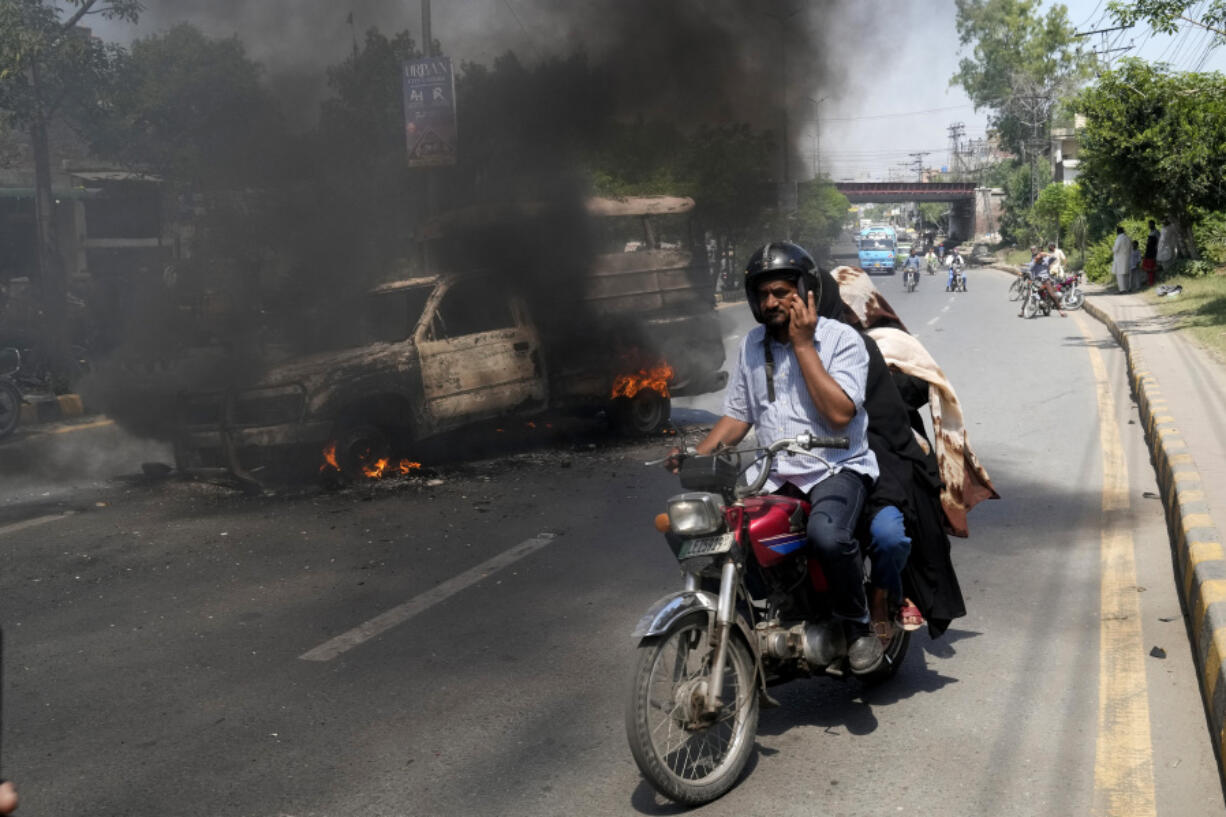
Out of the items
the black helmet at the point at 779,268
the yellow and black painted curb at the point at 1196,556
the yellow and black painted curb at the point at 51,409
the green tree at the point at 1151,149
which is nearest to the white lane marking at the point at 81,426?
the yellow and black painted curb at the point at 51,409

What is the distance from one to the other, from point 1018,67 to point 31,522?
75677 mm

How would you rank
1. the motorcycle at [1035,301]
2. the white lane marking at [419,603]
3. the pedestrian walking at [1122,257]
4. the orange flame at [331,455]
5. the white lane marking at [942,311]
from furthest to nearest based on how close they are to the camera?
the pedestrian walking at [1122,257] → the motorcycle at [1035,301] → the white lane marking at [942,311] → the orange flame at [331,455] → the white lane marking at [419,603]

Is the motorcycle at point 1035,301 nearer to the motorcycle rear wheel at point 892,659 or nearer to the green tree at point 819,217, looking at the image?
the green tree at point 819,217

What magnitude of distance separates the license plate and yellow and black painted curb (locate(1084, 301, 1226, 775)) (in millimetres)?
1697

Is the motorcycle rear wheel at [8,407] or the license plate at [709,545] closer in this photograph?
the license plate at [709,545]

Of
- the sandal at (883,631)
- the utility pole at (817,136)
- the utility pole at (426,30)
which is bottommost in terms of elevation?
the sandal at (883,631)

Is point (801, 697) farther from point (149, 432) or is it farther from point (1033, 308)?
point (1033, 308)

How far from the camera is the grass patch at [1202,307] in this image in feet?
55.9

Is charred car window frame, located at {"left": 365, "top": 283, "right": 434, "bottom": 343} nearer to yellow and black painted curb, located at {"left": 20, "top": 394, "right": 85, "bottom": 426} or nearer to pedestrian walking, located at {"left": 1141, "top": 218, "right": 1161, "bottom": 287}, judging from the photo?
yellow and black painted curb, located at {"left": 20, "top": 394, "right": 85, "bottom": 426}

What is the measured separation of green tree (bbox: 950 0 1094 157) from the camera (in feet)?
233

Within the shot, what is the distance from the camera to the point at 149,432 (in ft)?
33.8

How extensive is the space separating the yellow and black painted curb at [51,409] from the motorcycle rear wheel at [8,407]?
167cm

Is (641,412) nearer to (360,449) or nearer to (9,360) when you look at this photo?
(360,449)

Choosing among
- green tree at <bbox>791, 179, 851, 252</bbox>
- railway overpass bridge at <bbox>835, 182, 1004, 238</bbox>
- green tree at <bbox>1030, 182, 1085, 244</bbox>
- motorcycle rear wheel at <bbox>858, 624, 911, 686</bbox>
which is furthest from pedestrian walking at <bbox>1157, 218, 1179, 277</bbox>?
railway overpass bridge at <bbox>835, 182, 1004, 238</bbox>
